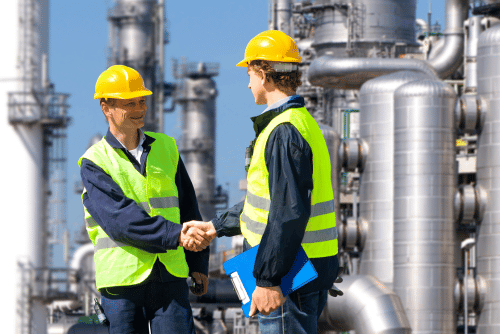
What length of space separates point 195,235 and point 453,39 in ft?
74.5

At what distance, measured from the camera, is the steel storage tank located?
17469mm

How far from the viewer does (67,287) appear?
2502cm

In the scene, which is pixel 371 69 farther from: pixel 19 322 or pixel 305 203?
pixel 305 203

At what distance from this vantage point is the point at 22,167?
25.7 metres

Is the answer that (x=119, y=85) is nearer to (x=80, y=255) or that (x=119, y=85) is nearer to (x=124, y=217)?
(x=124, y=217)

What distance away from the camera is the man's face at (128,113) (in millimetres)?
5086

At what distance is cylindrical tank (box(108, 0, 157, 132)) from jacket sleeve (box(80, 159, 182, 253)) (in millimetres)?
39239

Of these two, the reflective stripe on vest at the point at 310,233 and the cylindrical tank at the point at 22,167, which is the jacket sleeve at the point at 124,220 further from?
the cylindrical tank at the point at 22,167

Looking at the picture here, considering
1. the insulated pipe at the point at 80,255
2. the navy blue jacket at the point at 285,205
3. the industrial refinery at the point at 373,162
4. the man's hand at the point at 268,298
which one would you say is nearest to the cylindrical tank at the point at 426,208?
the industrial refinery at the point at 373,162

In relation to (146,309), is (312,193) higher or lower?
higher

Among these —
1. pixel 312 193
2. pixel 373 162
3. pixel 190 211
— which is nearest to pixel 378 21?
pixel 373 162

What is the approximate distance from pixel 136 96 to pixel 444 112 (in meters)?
11.8

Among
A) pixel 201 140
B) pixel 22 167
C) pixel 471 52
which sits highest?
pixel 471 52

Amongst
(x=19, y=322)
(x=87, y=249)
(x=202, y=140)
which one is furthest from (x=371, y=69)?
(x=202, y=140)
